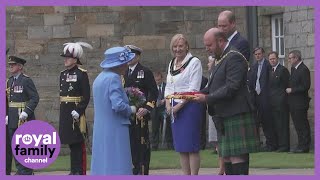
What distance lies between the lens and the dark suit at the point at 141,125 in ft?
Result: 50.7

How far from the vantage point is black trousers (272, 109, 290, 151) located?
20516 millimetres

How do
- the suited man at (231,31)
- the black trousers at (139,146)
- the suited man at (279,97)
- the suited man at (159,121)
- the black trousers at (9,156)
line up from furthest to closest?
the suited man at (159,121)
the suited man at (279,97)
the black trousers at (9,156)
the black trousers at (139,146)
the suited man at (231,31)

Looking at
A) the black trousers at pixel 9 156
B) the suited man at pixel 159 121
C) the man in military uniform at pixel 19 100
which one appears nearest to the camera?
the black trousers at pixel 9 156

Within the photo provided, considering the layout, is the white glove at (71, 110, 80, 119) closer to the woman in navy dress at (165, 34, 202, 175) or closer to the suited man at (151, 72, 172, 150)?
the woman in navy dress at (165, 34, 202, 175)

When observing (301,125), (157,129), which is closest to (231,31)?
(301,125)

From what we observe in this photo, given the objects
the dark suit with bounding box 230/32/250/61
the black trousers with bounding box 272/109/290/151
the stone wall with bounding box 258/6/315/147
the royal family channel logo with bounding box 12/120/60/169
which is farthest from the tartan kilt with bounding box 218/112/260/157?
the stone wall with bounding box 258/6/315/147

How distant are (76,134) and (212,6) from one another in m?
7.25

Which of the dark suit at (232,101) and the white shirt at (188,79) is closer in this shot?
the dark suit at (232,101)

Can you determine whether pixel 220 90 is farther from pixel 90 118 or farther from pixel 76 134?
pixel 90 118

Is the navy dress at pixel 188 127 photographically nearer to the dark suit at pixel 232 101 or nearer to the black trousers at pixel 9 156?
the dark suit at pixel 232 101

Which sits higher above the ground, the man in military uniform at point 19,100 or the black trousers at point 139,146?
the man in military uniform at point 19,100

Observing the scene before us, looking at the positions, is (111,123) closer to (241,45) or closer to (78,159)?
(241,45)

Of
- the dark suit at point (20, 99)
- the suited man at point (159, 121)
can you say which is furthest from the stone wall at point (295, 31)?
the dark suit at point (20, 99)

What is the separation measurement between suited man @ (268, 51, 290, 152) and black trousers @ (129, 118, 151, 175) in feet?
18.4
